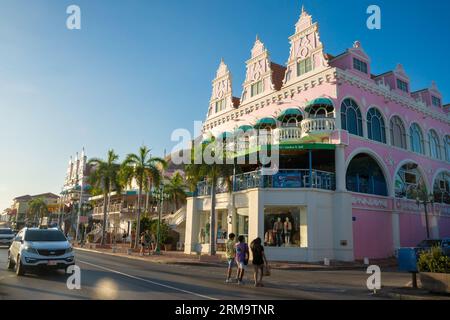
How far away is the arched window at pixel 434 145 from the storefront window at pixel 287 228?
18.2 metres

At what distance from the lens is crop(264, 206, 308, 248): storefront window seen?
2394 centimetres

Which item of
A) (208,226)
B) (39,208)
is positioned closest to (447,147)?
(208,226)

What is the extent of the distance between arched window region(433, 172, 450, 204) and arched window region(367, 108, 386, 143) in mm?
9271

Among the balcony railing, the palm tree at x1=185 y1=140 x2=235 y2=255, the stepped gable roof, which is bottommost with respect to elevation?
the balcony railing

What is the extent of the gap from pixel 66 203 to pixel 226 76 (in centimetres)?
5275

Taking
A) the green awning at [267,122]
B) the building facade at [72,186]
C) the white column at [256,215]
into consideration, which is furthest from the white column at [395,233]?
the building facade at [72,186]

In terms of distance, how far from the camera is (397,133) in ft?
103

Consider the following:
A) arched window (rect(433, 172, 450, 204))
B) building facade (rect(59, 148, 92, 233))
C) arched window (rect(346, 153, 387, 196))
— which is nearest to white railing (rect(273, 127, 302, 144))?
arched window (rect(346, 153, 387, 196))

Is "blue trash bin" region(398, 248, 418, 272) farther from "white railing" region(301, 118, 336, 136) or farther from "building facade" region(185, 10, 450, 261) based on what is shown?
"white railing" region(301, 118, 336, 136)

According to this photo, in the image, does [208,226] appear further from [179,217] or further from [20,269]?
[20,269]

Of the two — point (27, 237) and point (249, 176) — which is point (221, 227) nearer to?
point (249, 176)

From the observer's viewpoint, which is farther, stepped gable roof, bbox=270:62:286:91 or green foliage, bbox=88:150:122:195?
green foliage, bbox=88:150:122:195
